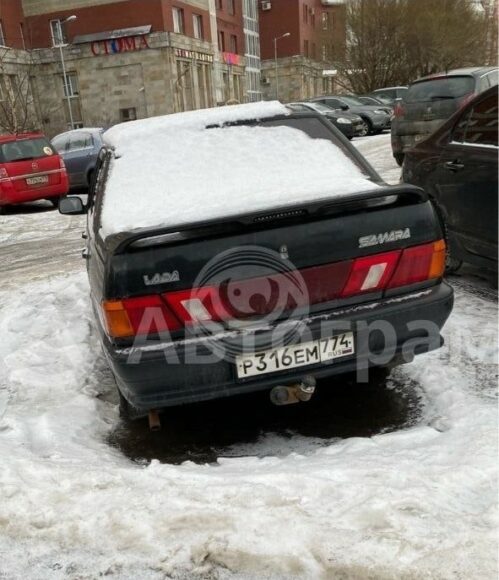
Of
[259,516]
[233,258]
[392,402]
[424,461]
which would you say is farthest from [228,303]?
[392,402]

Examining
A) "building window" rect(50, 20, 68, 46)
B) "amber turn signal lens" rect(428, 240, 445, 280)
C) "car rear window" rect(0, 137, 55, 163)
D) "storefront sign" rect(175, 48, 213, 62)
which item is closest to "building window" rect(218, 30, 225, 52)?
"storefront sign" rect(175, 48, 213, 62)

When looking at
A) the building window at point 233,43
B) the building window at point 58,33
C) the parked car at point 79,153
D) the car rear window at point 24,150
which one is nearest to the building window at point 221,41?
the building window at point 233,43

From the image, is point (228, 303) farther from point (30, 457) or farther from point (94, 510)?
point (30, 457)

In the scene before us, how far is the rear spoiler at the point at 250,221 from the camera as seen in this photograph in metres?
2.56

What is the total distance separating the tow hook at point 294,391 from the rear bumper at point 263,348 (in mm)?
59

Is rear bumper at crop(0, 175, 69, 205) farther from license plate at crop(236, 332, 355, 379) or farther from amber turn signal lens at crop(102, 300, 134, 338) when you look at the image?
license plate at crop(236, 332, 355, 379)

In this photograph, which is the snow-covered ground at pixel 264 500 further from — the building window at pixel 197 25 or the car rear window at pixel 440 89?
the building window at pixel 197 25

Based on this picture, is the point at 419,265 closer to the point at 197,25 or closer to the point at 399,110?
the point at 399,110

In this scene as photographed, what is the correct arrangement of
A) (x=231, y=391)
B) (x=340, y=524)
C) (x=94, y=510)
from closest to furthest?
(x=340, y=524), (x=94, y=510), (x=231, y=391)

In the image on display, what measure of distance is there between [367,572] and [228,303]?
121 cm

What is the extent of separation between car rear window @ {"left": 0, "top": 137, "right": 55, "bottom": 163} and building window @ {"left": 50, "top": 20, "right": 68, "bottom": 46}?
114ft

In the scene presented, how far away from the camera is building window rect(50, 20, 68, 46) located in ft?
140

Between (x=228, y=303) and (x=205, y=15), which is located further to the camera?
(x=205, y=15)

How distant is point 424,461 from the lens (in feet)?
8.46
